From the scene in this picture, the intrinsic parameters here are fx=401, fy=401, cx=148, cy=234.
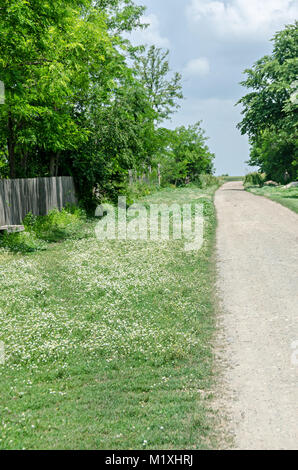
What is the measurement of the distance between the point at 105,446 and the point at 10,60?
1335 cm

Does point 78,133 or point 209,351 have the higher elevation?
point 78,133

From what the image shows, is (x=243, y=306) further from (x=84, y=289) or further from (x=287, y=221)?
(x=287, y=221)

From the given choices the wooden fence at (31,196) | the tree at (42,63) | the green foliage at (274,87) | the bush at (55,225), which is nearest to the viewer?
the tree at (42,63)

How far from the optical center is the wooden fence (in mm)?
16531

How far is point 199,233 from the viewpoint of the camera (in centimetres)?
1712

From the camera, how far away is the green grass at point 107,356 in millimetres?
4613

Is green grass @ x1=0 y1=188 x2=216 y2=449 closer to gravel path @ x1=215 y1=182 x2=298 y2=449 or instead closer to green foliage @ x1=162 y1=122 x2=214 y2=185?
gravel path @ x1=215 y1=182 x2=298 y2=449

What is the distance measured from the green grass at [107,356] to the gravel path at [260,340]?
0.35 metres

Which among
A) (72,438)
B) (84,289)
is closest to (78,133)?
(84,289)

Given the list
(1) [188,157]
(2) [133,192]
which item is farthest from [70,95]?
(1) [188,157]

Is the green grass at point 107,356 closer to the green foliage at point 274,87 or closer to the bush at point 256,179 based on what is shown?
the green foliage at point 274,87

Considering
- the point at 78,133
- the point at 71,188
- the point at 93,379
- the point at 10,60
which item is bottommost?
the point at 93,379


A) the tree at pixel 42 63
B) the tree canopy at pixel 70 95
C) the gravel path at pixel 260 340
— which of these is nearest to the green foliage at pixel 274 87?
the tree canopy at pixel 70 95

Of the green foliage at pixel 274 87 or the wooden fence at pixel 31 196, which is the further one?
the green foliage at pixel 274 87
